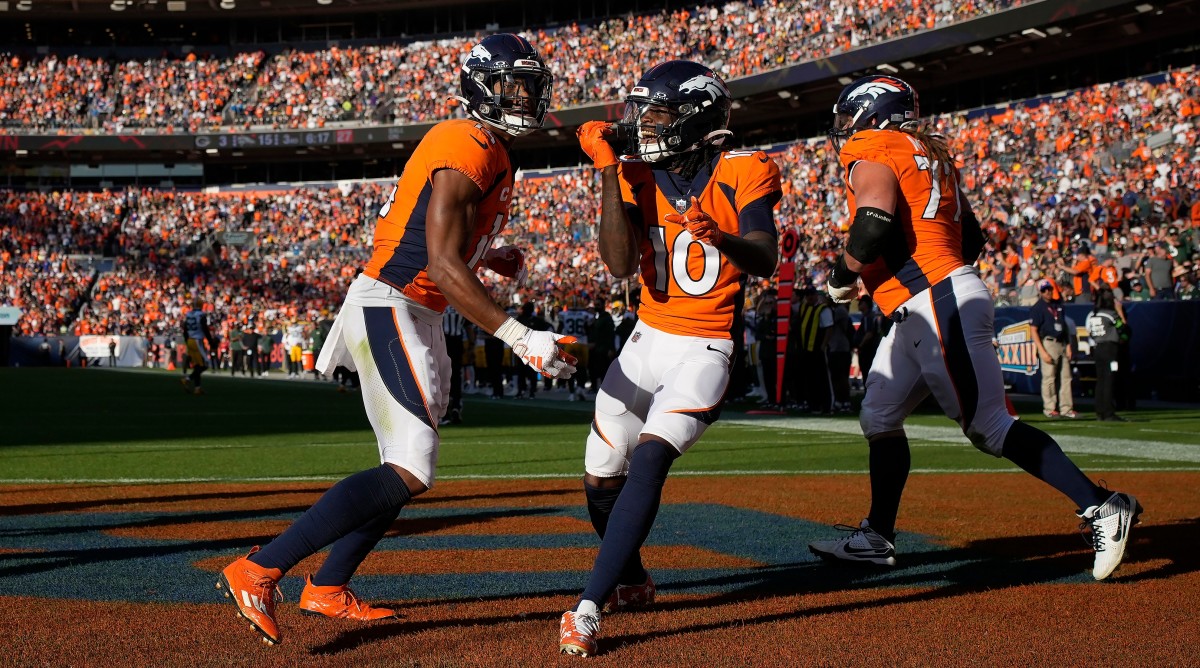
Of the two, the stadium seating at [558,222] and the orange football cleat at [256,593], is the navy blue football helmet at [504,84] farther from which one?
the stadium seating at [558,222]

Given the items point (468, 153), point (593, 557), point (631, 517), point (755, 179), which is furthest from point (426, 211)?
point (593, 557)

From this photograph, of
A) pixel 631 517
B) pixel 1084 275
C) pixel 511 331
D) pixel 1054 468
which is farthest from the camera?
pixel 1084 275

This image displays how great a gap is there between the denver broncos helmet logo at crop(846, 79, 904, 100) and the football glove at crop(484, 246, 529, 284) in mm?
2045

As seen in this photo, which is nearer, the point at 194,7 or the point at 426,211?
the point at 426,211

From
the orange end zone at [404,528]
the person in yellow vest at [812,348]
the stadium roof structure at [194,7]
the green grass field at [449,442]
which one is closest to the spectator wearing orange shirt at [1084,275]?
the green grass field at [449,442]

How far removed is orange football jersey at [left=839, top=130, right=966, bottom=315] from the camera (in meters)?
5.58

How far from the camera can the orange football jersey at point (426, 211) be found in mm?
4391

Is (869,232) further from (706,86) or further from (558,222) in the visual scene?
(558,222)

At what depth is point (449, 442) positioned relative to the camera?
524 inches

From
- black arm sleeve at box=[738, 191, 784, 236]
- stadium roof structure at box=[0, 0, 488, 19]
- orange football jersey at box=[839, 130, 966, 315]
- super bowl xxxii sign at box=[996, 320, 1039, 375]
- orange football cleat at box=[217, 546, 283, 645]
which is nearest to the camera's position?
orange football cleat at box=[217, 546, 283, 645]

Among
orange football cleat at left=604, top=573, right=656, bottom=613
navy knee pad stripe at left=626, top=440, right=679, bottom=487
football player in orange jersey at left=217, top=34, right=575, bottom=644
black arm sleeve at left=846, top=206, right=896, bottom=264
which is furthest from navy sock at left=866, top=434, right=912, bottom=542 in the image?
football player in orange jersey at left=217, top=34, right=575, bottom=644

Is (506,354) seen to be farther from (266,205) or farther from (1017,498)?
(266,205)

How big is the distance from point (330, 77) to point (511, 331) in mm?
53893

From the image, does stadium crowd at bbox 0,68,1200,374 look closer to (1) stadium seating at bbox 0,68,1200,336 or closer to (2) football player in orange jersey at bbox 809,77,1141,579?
(1) stadium seating at bbox 0,68,1200,336
